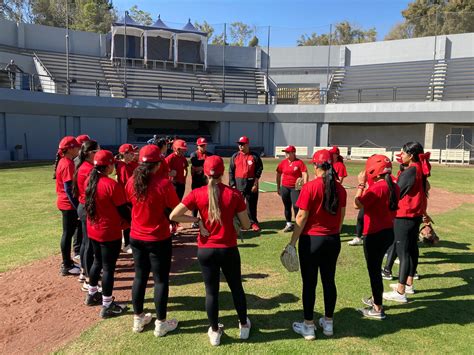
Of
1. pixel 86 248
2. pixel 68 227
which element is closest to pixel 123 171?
pixel 68 227

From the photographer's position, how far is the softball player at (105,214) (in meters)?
4.17

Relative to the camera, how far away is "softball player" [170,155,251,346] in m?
3.69

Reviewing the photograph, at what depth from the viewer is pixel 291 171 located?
812 cm

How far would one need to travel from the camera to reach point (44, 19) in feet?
161

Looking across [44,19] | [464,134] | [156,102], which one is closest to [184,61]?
[156,102]

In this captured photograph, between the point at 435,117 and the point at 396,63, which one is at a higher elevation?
the point at 396,63

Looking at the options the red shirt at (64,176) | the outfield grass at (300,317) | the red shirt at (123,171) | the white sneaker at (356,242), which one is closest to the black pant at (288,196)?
the white sneaker at (356,242)

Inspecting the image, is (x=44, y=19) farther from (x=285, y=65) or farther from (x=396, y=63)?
(x=396, y=63)

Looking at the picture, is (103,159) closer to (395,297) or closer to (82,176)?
(82,176)

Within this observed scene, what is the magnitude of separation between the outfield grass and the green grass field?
1 centimetres

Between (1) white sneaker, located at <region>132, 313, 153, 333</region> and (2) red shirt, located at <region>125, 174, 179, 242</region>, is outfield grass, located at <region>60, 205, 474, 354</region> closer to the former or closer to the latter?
(1) white sneaker, located at <region>132, 313, 153, 333</region>

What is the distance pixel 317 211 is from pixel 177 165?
4484 millimetres

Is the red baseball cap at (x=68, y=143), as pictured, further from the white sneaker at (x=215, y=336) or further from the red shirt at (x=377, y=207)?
the red shirt at (x=377, y=207)

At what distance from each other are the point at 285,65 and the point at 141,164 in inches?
1323
